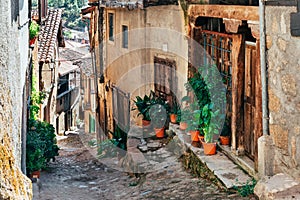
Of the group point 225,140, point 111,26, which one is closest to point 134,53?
point 111,26

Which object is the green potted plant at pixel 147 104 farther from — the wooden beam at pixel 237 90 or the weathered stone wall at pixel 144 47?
the wooden beam at pixel 237 90

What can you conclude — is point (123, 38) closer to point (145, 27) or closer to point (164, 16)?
point (145, 27)

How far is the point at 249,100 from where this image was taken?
7027 millimetres

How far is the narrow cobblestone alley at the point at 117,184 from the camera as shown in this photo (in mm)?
6879

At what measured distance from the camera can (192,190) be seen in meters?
6.83

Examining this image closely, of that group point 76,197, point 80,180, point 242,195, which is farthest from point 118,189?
point 242,195

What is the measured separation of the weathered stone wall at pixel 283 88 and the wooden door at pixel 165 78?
17.4 ft

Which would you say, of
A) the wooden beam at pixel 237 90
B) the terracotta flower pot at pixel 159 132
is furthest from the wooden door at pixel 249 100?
the terracotta flower pot at pixel 159 132

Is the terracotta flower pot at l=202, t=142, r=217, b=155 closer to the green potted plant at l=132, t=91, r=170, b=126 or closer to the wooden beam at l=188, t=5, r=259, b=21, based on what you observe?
the wooden beam at l=188, t=5, r=259, b=21

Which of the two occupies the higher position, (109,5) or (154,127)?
(109,5)

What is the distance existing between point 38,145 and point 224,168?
4.92 m

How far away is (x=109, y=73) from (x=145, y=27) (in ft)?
13.2

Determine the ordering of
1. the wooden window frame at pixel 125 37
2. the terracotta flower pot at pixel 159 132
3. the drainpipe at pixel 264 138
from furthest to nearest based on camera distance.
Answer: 1. the wooden window frame at pixel 125 37
2. the terracotta flower pot at pixel 159 132
3. the drainpipe at pixel 264 138

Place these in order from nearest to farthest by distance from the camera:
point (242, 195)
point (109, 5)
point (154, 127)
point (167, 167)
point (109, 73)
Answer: point (242, 195) < point (167, 167) < point (154, 127) < point (109, 5) < point (109, 73)
